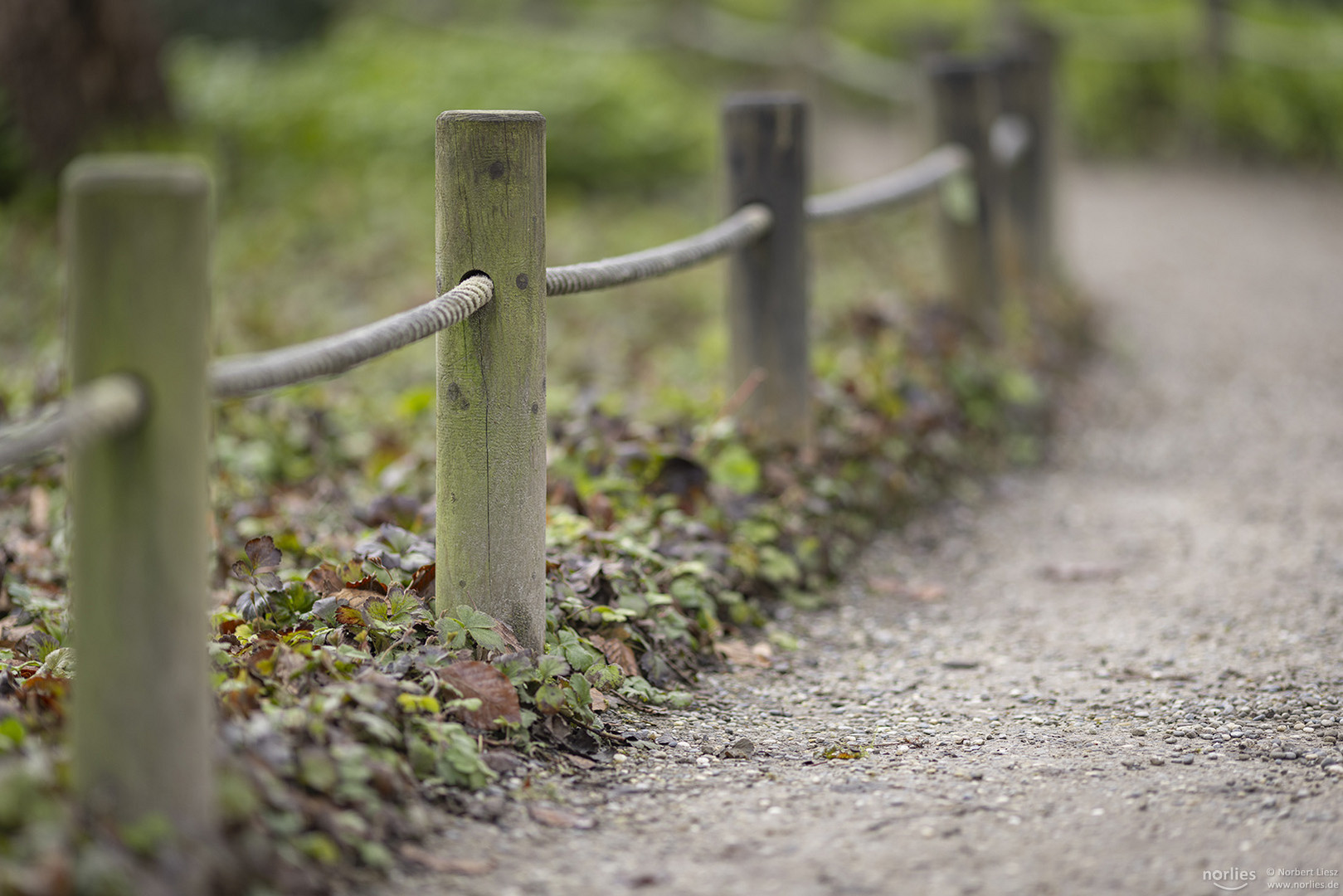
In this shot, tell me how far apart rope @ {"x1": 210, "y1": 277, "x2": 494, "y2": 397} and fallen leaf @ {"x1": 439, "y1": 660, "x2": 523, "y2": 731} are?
1.89 ft

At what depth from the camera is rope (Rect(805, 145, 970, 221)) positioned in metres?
3.90

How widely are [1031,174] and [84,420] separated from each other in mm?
5573

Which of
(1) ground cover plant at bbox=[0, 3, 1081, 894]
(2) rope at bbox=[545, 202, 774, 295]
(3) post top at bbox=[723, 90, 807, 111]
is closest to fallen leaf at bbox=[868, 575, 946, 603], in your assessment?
(1) ground cover plant at bbox=[0, 3, 1081, 894]

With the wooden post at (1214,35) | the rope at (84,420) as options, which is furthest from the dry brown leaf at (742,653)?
the wooden post at (1214,35)

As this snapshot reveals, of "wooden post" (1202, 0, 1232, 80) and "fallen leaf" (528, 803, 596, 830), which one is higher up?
"wooden post" (1202, 0, 1232, 80)

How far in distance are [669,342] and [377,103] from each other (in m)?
4.17

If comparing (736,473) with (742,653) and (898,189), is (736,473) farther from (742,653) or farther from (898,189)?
(898,189)

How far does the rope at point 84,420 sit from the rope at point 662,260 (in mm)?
959

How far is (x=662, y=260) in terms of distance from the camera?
113 inches

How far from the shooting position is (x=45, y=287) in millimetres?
6859

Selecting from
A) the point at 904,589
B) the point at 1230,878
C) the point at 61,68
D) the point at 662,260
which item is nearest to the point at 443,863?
the point at 1230,878

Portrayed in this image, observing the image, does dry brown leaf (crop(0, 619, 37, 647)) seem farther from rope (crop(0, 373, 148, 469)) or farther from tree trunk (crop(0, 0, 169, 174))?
tree trunk (crop(0, 0, 169, 174))

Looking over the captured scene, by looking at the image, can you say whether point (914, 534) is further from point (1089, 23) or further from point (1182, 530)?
point (1089, 23)

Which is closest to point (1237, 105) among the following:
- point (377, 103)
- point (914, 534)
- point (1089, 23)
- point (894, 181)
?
point (1089, 23)
